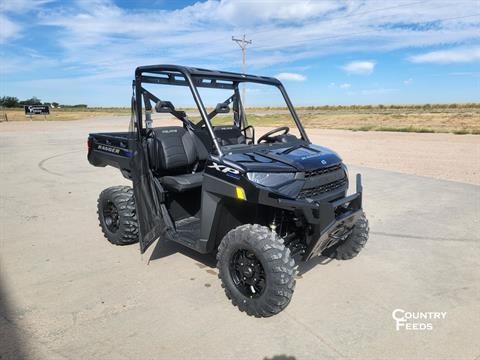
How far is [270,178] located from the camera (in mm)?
3279

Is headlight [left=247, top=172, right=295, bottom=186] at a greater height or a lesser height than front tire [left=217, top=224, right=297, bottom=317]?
greater

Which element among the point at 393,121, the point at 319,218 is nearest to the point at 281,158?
the point at 319,218

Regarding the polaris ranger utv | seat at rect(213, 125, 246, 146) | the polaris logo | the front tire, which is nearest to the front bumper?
the polaris ranger utv

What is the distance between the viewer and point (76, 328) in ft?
10.0

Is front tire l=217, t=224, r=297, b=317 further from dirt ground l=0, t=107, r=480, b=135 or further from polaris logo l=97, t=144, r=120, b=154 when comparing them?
polaris logo l=97, t=144, r=120, b=154

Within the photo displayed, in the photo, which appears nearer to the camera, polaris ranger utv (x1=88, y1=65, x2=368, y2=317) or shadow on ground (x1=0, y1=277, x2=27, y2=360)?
shadow on ground (x1=0, y1=277, x2=27, y2=360)

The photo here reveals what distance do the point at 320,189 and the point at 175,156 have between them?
5.73ft

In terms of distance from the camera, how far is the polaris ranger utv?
316 centimetres

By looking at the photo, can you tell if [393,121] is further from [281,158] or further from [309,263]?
[281,158]

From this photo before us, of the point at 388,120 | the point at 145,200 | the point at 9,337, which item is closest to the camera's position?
the point at 9,337

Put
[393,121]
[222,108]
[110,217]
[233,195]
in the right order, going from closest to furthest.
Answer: [233,195], [222,108], [110,217], [393,121]

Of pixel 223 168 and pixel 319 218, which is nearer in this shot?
pixel 319 218

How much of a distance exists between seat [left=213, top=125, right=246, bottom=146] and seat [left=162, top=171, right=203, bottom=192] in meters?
0.53

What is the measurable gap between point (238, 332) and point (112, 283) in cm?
145
